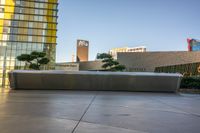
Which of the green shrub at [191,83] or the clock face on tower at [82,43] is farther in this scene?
the clock face on tower at [82,43]

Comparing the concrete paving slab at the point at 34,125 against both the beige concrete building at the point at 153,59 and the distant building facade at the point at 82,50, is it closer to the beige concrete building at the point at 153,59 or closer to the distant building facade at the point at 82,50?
the beige concrete building at the point at 153,59

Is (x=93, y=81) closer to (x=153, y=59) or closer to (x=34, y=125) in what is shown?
(x=34, y=125)

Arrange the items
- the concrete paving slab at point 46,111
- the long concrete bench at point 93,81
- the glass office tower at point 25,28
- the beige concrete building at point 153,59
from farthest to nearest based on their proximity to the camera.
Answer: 1. the glass office tower at point 25,28
2. the beige concrete building at point 153,59
3. the long concrete bench at point 93,81
4. the concrete paving slab at point 46,111

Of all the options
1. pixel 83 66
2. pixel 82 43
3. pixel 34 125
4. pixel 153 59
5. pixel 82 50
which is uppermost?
pixel 82 43

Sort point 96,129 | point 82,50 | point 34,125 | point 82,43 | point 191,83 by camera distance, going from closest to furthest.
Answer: point 96,129, point 34,125, point 191,83, point 82,50, point 82,43

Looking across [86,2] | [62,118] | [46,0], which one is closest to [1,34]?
[46,0]

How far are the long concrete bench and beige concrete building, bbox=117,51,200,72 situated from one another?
28.3 meters

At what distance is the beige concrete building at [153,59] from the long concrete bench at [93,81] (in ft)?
92.8

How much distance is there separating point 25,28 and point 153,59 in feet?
119

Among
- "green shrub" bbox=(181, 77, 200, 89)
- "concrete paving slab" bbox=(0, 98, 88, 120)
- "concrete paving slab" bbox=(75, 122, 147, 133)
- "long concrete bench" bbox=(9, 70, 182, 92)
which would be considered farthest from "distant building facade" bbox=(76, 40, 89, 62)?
"concrete paving slab" bbox=(75, 122, 147, 133)

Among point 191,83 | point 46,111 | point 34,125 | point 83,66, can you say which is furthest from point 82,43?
point 34,125

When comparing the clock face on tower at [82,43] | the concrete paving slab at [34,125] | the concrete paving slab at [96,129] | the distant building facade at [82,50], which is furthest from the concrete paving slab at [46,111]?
the clock face on tower at [82,43]

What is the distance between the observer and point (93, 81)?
15.0 m

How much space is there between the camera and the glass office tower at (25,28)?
5991 cm
